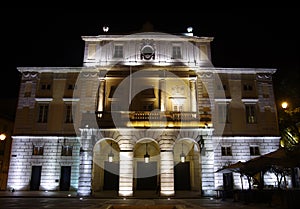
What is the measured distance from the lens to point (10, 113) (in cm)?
4216

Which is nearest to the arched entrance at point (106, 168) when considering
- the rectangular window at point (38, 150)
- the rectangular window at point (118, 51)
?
the rectangular window at point (38, 150)

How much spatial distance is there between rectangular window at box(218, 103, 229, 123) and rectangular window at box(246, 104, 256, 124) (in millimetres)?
2379

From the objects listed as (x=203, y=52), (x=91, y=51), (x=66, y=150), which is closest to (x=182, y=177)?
(x=66, y=150)

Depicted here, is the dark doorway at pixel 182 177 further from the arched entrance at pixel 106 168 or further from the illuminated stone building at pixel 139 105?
the arched entrance at pixel 106 168

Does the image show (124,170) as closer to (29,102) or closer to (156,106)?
(156,106)

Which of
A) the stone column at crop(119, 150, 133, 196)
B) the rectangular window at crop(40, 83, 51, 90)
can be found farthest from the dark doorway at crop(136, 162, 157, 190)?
the rectangular window at crop(40, 83, 51, 90)

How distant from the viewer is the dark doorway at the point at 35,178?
28969 millimetres

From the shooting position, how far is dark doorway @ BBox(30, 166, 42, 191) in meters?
29.0

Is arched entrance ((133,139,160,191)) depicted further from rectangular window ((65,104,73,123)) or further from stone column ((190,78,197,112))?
rectangular window ((65,104,73,123))

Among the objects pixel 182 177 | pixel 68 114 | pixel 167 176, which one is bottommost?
pixel 182 177

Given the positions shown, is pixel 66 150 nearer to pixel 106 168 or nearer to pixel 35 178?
pixel 35 178

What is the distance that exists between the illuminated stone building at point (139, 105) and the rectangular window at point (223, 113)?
0.11m

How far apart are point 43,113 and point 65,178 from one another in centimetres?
765

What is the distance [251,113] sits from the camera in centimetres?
3123
